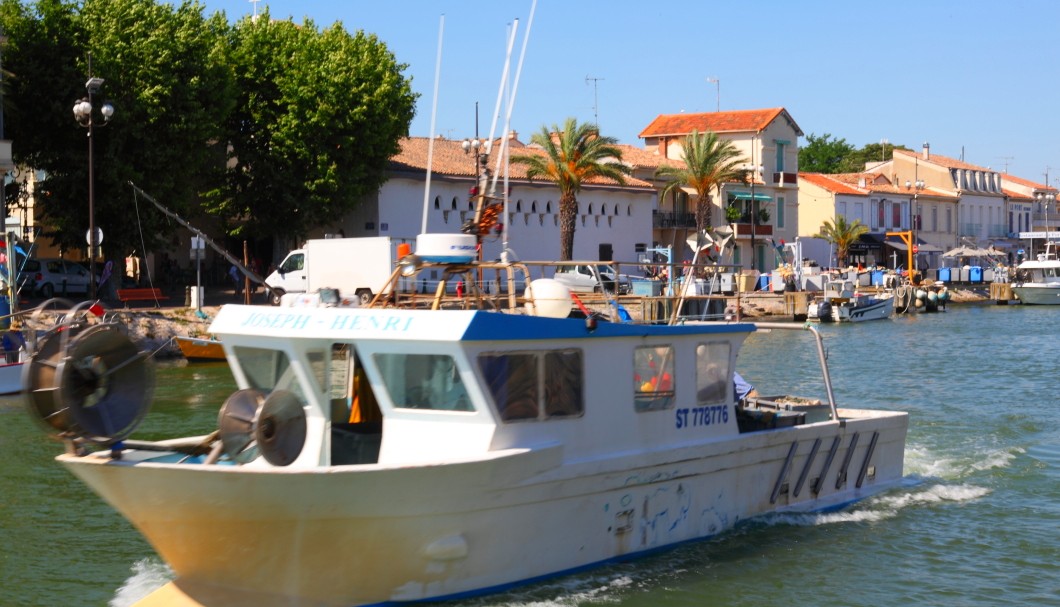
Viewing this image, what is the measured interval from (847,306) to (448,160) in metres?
Result: 18.7

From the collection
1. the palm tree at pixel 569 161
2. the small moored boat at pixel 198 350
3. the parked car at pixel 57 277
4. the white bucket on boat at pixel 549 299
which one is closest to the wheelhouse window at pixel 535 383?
the white bucket on boat at pixel 549 299

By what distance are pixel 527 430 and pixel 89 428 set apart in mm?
3485

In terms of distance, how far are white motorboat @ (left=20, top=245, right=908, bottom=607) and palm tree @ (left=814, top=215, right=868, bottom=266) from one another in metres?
70.3

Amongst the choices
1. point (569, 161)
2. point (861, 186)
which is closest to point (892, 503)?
point (569, 161)

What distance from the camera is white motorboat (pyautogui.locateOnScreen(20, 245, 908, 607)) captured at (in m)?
9.59

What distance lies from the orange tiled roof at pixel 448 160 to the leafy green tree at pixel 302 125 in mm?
4228

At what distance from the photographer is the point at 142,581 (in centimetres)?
1186

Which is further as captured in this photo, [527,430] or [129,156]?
[129,156]

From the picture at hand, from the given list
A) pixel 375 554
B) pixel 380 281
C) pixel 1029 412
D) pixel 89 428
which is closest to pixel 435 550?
pixel 375 554

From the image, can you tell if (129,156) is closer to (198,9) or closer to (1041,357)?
(198,9)

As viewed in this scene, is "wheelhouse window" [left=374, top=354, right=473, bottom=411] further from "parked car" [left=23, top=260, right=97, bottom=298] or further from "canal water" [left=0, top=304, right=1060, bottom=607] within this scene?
"parked car" [left=23, top=260, right=97, bottom=298]

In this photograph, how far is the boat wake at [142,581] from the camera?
1135 cm

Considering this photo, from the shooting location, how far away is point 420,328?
10070mm

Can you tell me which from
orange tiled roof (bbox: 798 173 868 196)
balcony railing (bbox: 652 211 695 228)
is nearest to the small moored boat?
balcony railing (bbox: 652 211 695 228)
